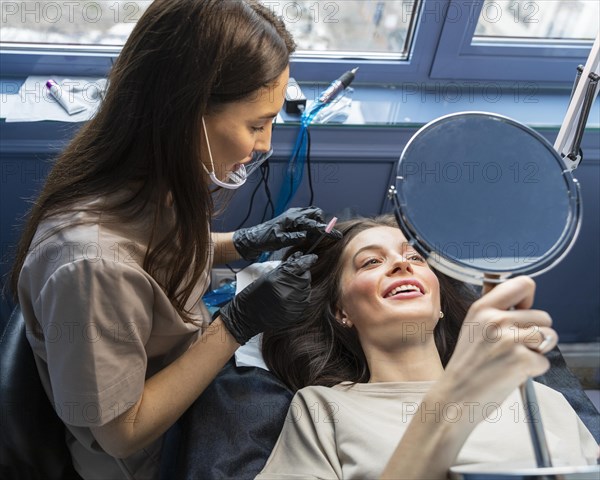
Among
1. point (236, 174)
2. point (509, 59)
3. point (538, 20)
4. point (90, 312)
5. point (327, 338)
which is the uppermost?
point (538, 20)

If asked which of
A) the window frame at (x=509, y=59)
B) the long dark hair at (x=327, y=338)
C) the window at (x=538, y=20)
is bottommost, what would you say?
the long dark hair at (x=327, y=338)

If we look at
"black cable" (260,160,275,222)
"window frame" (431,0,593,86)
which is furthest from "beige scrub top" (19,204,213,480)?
"window frame" (431,0,593,86)

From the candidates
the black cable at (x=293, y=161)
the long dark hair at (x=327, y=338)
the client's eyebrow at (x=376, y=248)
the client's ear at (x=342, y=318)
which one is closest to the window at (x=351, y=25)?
the black cable at (x=293, y=161)

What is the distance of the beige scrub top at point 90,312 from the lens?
1161 millimetres

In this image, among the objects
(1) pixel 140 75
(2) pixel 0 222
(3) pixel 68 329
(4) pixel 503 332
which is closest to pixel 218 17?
(1) pixel 140 75

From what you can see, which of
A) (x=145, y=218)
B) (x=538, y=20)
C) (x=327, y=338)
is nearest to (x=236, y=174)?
(x=145, y=218)

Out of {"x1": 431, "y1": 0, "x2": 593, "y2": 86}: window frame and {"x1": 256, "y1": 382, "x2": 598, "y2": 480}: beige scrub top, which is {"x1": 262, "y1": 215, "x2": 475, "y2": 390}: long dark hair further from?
{"x1": 431, "y1": 0, "x2": 593, "y2": 86}: window frame

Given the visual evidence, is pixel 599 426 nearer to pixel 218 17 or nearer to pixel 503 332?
pixel 503 332

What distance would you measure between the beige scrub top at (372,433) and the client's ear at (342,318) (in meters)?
0.16

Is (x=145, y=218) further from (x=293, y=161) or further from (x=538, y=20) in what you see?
(x=538, y=20)

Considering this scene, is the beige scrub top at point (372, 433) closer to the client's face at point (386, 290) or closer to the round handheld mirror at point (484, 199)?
the client's face at point (386, 290)

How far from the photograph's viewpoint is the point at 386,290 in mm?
1524

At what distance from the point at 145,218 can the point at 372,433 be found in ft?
2.05

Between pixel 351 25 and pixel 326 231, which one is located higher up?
pixel 351 25
